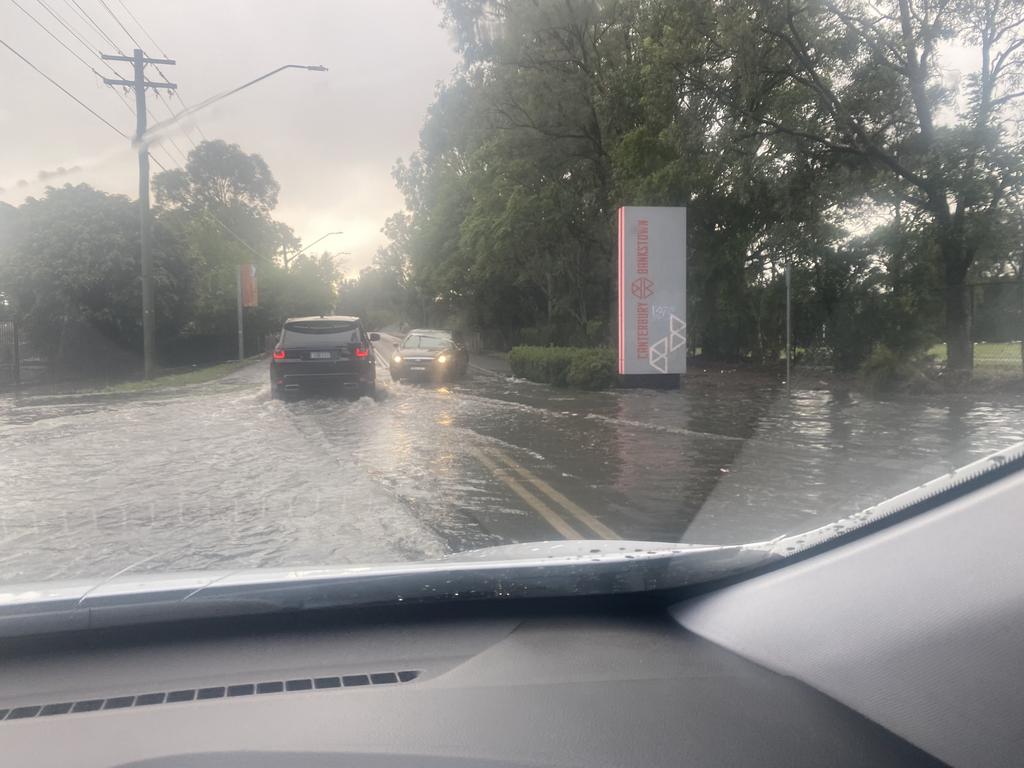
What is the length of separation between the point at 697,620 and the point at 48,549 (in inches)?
204

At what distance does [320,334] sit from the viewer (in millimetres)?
19312

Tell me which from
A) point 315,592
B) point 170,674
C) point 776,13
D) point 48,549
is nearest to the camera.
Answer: point 170,674

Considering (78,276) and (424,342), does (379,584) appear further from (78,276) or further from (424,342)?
(78,276)

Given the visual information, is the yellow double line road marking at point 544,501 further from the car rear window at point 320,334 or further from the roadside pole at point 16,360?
the roadside pole at point 16,360

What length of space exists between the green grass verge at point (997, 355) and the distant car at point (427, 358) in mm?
13077

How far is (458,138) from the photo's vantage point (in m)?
39.0

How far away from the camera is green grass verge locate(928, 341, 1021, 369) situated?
1969 cm

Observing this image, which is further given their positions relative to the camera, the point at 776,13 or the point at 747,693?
the point at 776,13

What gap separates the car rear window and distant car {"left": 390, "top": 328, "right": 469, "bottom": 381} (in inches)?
278

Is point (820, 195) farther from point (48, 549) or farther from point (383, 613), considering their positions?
point (383, 613)

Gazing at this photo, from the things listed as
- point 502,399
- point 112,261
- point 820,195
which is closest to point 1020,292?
point 820,195

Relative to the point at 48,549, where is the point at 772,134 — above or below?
above

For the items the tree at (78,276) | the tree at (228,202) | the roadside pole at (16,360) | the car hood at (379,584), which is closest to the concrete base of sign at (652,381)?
the roadside pole at (16,360)

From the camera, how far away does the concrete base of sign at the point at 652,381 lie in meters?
22.8
